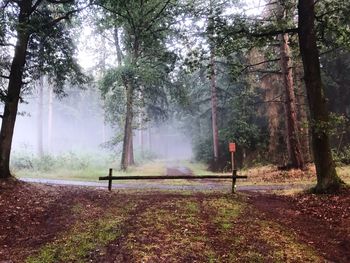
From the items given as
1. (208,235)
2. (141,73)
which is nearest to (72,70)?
(141,73)

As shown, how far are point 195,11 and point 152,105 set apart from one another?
1542cm

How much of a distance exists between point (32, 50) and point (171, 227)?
10.2 metres

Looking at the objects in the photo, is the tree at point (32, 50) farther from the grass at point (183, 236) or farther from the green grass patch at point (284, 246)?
the green grass patch at point (284, 246)

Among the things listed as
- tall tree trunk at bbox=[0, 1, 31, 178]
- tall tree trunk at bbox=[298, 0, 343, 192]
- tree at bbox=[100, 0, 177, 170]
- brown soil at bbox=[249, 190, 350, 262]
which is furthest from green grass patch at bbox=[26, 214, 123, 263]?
tree at bbox=[100, 0, 177, 170]

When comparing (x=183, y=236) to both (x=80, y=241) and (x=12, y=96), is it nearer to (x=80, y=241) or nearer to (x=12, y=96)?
(x=80, y=241)

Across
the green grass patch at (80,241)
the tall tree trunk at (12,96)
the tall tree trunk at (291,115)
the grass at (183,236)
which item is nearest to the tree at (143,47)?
the tall tree trunk at (12,96)

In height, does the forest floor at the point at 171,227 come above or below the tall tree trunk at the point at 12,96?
below

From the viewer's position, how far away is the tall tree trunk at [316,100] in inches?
490

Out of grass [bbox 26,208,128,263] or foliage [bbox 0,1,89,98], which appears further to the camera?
foliage [bbox 0,1,89,98]

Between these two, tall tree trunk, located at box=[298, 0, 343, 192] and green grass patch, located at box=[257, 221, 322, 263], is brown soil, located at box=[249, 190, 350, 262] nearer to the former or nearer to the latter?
green grass patch, located at box=[257, 221, 322, 263]

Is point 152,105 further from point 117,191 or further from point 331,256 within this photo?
point 331,256

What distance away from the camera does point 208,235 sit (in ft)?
29.4

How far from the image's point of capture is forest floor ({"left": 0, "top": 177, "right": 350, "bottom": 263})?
7.81 meters

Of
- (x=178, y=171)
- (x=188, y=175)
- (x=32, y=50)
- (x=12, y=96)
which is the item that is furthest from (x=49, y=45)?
(x=178, y=171)
